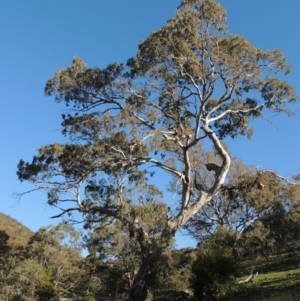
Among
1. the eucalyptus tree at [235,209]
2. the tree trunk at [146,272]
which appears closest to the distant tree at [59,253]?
the eucalyptus tree at [235,209]

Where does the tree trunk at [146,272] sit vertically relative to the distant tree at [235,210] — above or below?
below

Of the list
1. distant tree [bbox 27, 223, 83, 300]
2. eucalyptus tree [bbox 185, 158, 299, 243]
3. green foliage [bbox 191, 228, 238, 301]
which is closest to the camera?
green foliage [bbox 191, 228, 238, 301]

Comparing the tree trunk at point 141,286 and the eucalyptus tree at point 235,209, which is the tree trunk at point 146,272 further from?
the eucalyptus tree at point 235,209

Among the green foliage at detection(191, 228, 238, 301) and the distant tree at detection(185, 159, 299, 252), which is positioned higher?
the distant tree at detection(185, 159, 299, 252)

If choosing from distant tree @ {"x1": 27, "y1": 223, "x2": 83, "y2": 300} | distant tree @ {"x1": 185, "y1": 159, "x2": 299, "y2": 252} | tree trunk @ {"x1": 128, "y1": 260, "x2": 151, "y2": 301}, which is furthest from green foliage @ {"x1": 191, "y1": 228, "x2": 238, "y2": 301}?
distant tree @ {"x1": 27, "y1": 223, "x2": 83, "y2": 300}

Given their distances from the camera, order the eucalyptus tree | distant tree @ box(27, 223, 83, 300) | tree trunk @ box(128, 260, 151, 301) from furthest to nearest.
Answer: distant tree @ box(27, 223, 83, 300), the eucalyptus tree, tree trunk @ box(128, 260, 151, 301)

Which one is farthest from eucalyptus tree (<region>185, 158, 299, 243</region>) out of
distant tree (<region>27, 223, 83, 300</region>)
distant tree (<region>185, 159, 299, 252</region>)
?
distant tree (<region>27, 223, 83, 300</region>)

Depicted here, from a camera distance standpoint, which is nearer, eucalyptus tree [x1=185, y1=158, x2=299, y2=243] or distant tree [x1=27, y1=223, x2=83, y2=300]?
eucalyptus tree [x1=185, y1=158, x2=299, y2=243]

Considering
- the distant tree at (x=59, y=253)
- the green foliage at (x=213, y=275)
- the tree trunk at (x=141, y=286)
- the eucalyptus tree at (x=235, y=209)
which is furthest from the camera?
the distant tree at (x=59, y=253)

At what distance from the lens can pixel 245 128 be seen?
59.4ft

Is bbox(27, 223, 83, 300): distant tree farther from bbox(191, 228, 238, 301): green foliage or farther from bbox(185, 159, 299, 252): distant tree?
bbox(191, 228, 238, 301): green foliage

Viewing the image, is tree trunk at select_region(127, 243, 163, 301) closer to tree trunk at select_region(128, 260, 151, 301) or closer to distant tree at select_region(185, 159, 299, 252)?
tree trunk at select_region(128, 260, 151, 301)

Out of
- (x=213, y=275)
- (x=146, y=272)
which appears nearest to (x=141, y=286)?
(x=146, y=272)

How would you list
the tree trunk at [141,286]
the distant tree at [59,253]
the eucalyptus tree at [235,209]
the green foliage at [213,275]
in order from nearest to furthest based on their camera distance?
the green foliage at [213,275] → the tree trunk at [141,286] → the eucalyptus tree at [235,209] → the distant tree at [59,253]
